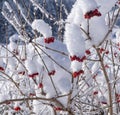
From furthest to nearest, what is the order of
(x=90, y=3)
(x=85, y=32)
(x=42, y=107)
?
(x=42, y=107)
(x=85, y=32)
(x=90, y=3)

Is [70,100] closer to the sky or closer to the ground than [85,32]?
closer to the ground

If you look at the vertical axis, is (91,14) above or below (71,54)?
above

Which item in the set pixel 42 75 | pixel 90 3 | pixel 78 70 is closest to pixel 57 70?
pixel 42 75

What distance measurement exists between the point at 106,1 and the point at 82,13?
0.21 m

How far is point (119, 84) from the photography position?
391cm

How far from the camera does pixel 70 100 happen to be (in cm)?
230

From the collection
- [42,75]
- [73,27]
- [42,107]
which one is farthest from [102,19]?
[42,107]

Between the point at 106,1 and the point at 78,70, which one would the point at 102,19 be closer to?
the point at 106,1

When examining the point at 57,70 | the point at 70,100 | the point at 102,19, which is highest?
the point at 102,19

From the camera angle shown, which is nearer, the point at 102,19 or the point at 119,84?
the point at 102,19

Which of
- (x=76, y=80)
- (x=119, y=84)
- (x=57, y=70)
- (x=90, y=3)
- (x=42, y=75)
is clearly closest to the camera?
(x=90, y=3)

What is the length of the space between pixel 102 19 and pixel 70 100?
21.5 inches

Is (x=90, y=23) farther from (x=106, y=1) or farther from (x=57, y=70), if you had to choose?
(x=57, y=70)

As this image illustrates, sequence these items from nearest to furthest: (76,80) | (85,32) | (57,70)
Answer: (85,32) → (76,80) → (57,70)
